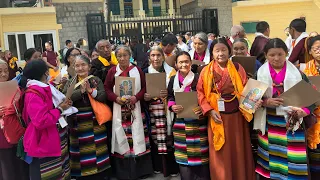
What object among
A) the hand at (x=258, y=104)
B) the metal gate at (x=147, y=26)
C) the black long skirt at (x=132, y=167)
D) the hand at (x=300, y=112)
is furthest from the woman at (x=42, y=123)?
the metal gate at (x=147, y=26)

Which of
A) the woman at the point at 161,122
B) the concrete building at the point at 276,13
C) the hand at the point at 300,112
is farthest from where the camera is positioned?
the concrete building at the point at 276,13

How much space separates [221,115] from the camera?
11.1 ft

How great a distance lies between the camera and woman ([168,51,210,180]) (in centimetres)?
361

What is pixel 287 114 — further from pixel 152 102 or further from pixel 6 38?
pixel 6 38

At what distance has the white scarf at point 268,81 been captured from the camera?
10.2ft

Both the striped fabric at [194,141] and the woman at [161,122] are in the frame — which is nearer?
the striped fabric at [194,141]

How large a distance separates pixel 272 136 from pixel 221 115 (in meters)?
0.53

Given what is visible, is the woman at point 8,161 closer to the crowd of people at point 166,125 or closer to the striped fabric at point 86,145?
the crowd of people at point 166,125

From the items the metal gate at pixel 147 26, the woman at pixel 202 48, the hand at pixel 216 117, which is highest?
the metal gate at pixel 147 26

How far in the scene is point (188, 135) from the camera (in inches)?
143

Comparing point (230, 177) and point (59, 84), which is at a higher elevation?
point (59, 84)

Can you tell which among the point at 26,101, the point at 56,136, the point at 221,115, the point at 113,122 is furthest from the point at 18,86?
the point at 221,115

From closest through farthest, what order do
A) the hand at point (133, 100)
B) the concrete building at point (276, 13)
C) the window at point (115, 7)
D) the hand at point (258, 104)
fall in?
1. the hand at point (258, 104)
2. the hand at point (133, 100)
3. the concrete building at point (276, 13)
4. the window at point (115, 7)

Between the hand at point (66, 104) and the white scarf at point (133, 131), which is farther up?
the hand at point (66, 104)
